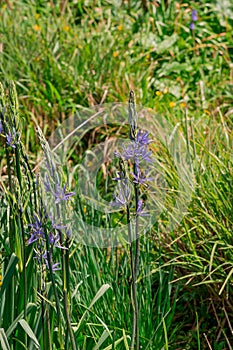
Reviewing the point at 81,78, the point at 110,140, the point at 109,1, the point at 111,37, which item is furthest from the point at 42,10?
the point at 110,140

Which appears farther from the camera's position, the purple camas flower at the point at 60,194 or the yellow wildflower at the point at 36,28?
the yellow wildflower at the point at 36,28

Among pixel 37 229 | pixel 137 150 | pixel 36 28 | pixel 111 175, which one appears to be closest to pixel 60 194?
pixel 37 229

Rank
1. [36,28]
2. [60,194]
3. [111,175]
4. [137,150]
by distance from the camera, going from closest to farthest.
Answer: [60,194], [137,150], [111,175], [36,28]

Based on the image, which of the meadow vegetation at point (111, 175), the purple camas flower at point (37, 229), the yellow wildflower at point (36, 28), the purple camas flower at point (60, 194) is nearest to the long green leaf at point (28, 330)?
the meadow vegetation at point (111, 175)

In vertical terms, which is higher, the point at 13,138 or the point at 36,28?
the point at 36,28

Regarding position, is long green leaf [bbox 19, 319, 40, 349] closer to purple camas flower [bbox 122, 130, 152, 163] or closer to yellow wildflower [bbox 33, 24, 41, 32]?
purple camas flower [bbox 122, 130, 152, 163]

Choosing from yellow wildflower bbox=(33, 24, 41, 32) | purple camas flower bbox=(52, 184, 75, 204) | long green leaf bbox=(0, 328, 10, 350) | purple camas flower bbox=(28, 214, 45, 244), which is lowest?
long green leaf bbox=(0, 328, 10, 350)

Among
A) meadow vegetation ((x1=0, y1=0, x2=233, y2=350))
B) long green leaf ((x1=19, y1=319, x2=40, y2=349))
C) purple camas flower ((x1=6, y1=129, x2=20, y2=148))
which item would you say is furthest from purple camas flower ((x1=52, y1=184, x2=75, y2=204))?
long green leaf ((x1=19, y1=319, x2=40, y2=349))

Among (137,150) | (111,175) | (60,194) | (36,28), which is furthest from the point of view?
(36,28)

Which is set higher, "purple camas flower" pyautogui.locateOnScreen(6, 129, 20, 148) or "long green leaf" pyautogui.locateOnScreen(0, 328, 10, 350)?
"purple camas flower" pyautogui.locateOnScreen(6, 129, 20, 148)

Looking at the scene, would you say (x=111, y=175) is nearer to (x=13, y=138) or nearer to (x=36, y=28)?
(x=36, y=28)

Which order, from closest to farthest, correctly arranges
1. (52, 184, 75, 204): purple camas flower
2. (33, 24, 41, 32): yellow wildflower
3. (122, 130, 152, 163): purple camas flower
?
(52, 184, 75, 204): purple camas flower → (122, 130, 152, 163): purple camas flower → (33, 24, 41, 32): yellow wildflower

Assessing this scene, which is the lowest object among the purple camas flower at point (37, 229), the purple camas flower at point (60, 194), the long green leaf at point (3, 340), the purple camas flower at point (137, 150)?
the long green leaf at point (3, 340)

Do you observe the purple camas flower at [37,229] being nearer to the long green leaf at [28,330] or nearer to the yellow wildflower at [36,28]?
the long green leaf at [28,330]
